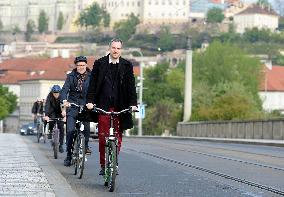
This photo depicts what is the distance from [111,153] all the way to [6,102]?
464 feet

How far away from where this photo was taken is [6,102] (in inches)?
6073

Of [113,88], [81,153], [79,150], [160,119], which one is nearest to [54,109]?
[79,150]

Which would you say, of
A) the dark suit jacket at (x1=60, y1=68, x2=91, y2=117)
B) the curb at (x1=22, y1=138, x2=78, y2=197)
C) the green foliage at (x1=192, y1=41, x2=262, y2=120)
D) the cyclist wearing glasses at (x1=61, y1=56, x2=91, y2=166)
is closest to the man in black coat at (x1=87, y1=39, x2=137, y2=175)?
the curb at (x1=22, y1=138, x2=78, y2=197)

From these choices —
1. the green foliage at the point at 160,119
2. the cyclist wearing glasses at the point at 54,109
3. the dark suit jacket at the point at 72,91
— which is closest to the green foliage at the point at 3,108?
the green foliage at the point at 160,119

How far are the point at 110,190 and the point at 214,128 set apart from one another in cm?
4156

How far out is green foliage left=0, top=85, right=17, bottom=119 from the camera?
149 metres

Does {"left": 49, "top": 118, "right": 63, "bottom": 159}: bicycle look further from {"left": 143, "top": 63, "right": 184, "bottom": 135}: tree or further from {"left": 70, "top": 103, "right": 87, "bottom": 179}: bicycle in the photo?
{"left": 143, "top": 63, "right": 184, "bottom": 135}: tree

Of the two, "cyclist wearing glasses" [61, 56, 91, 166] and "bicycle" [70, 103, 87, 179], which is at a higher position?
"cyclist wearing glasses" [61, 56, 91, 166]

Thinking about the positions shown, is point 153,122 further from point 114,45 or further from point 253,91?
point 114,45

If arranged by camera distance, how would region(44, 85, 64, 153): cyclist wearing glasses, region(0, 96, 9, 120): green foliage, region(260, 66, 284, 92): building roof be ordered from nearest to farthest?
region(44, 85, 64, 153): cyclist wearing glasses → region(0, 96, 9, 120): green foliage → region(260, 66, 284, 92): building roof

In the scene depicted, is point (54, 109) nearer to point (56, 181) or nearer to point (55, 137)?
point (55, 137)

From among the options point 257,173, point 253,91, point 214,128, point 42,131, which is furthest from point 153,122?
point 257,173

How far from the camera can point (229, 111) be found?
8281 centimetres

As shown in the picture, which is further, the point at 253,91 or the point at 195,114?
the point at 253,91
